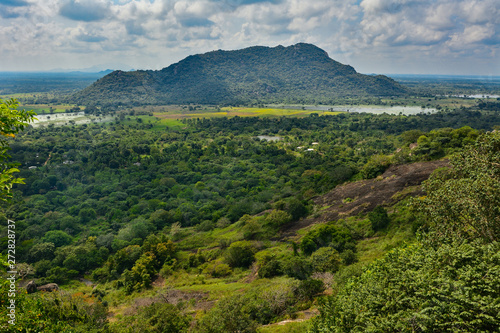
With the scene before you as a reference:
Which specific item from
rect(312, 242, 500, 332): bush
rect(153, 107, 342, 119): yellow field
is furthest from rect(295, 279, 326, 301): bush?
rect(153, 107, 342, 119): yellow field

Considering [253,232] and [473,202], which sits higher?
[473,202]

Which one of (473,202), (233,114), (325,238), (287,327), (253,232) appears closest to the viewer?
(473,202)

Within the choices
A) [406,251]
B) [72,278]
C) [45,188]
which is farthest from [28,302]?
[45,188]

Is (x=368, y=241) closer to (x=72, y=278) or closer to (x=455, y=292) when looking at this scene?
(x=455, y=292)

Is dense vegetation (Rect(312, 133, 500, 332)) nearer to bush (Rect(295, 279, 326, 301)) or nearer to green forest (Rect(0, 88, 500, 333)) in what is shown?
green forest (Rect(0, 88, 500, 333))

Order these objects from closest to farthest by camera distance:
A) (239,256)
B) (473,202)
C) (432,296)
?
(432,296), (473,202), (239,256)

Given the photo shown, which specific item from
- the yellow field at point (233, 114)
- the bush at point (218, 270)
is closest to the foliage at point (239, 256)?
the bush at point (218, 270)

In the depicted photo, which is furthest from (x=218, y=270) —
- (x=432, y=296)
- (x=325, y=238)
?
(x=432, y=296)

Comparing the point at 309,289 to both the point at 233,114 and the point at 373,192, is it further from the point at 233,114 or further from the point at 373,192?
the point at 233,114
